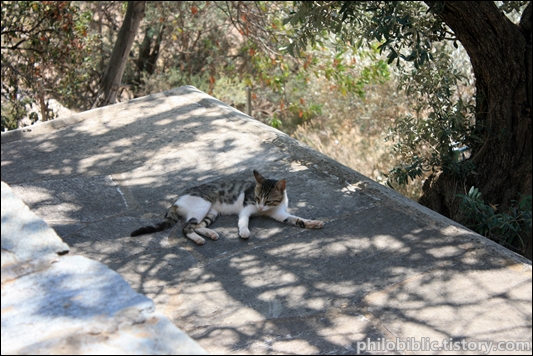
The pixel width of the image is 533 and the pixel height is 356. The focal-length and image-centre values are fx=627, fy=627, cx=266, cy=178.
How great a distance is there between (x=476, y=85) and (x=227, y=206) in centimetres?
263

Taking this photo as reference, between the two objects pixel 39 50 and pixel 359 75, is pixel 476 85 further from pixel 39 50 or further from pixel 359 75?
pixel 39 50

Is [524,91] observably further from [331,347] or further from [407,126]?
[331,347]

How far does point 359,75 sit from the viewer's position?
10664 mm

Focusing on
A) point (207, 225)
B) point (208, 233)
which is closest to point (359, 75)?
point (207, 225)

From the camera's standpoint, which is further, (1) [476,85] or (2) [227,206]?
(1) [476,85]

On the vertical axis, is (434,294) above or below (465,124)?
below

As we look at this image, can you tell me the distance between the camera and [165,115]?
7.51 metres

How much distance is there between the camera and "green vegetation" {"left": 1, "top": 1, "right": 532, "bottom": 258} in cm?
537

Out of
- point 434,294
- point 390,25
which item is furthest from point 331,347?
point 390,25

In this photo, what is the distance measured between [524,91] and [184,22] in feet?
27.5

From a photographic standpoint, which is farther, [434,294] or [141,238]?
[141,238]

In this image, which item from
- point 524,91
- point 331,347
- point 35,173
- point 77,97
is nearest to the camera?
point 331,347

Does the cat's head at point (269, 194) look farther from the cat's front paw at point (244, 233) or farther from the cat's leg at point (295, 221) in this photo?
the cat's front paw at point (244, 233)

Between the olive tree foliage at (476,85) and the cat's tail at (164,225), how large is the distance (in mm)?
1817
